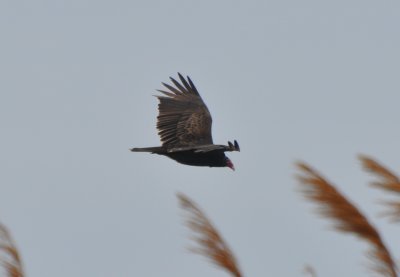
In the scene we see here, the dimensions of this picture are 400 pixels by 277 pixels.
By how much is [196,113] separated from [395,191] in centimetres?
1726

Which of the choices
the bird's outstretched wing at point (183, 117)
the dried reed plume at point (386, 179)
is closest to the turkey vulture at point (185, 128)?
the bird's outstretched wing at point (183, 117)

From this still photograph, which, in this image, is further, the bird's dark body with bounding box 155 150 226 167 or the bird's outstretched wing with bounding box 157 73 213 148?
the bird's outstretched wing with bounding box 157 73 213 148

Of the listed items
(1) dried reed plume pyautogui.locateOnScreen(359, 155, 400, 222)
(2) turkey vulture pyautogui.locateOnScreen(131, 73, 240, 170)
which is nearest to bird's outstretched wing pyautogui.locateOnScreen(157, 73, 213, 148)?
(2) turkey vulture pyautogui.locateOnScreen(131, 73, 240, 170)

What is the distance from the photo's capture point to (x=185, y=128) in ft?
68.2

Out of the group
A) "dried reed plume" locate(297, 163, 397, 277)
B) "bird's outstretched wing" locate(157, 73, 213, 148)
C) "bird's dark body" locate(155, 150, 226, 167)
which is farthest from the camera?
"bird's outstretched wing" locate(157, 73, 213, 148)

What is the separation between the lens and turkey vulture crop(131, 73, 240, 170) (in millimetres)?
19547

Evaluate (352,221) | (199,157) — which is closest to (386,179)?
(352,221)

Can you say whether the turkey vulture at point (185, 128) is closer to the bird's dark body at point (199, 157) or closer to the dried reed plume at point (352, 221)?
the bird's dark body at point (199, 157)

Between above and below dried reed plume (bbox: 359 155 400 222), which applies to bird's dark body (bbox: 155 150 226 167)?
below

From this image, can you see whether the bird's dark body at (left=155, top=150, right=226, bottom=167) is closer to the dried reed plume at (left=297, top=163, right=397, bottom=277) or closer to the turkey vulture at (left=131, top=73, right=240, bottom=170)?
the turkey vulture at (left=131, top=73, right=240, bottom=170)

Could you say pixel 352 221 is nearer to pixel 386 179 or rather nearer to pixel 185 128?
pixel 386 179

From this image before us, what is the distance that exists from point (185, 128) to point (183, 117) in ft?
1.52

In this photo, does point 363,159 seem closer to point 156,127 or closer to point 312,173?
point 312,173

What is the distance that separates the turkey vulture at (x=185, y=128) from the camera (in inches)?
770
